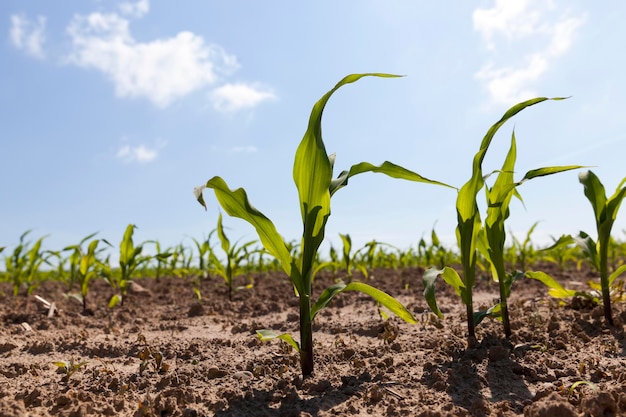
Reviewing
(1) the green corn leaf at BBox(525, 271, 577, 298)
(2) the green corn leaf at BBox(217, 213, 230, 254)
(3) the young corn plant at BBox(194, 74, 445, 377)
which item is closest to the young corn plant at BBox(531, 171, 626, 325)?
(1) the green corn leaf at BBox(525, 271, 577, 298)

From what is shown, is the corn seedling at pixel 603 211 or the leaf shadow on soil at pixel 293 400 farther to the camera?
the corn seedling at pixel 603 211

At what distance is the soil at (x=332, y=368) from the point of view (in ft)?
5.60

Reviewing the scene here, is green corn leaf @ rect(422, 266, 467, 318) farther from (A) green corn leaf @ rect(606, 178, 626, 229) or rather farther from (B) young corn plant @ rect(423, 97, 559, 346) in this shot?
(A) green corn leaf @ rect(606, 178, 626, 229)

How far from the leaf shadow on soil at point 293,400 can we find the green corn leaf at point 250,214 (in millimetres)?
443

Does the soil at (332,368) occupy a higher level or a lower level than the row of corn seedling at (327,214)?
lower

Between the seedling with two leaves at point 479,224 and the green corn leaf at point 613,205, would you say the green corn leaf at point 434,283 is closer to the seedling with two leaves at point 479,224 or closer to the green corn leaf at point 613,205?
the seedling with two leaves at point 479,224

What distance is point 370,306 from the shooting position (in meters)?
3.80

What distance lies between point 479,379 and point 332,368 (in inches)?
23.3

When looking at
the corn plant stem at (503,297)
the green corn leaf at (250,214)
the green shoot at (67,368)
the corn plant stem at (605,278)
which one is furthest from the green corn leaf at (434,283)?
the green shoot at (67,368)

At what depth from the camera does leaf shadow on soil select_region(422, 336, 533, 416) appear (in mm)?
1752

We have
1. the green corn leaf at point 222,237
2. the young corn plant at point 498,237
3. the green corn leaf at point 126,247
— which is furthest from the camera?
the green corn leaf at point 126,247

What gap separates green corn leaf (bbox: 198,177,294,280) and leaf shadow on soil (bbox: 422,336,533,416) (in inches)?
29.2

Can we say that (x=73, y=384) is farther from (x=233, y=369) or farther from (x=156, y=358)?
(x=233, y=369)

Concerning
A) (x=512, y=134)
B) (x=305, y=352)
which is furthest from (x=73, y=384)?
(x=512, y=134)
